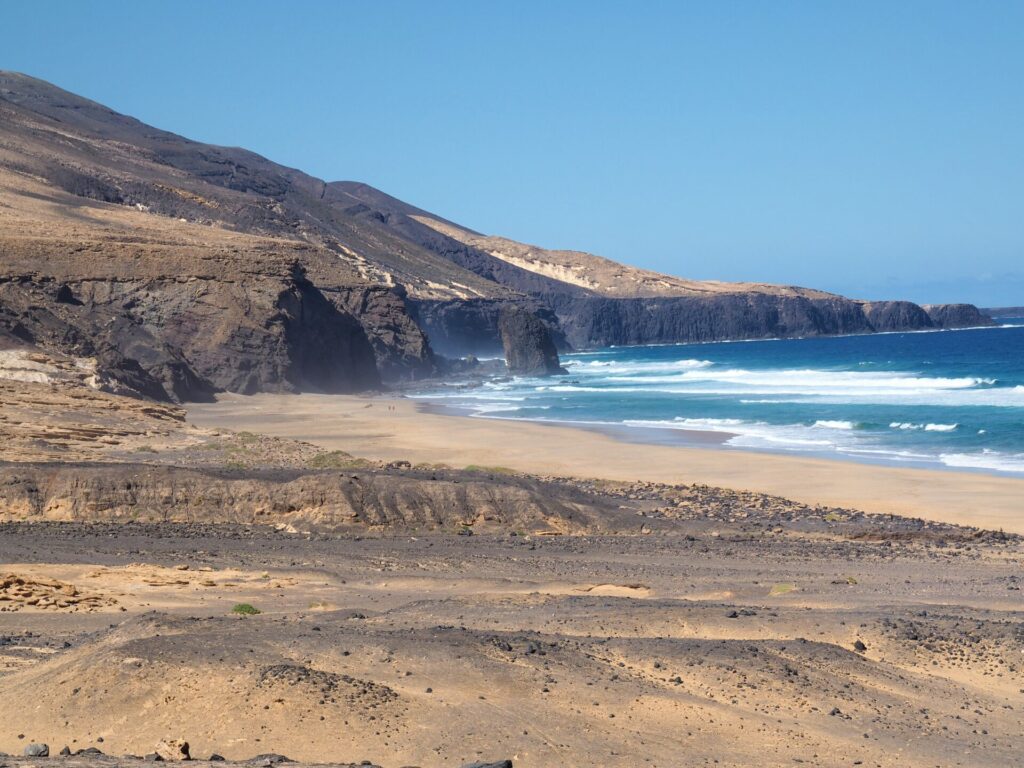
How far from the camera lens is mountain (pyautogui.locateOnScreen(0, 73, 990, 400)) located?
54312 mm

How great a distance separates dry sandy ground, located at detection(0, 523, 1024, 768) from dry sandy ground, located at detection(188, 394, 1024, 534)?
1050 centimetres

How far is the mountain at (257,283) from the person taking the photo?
54312 mm

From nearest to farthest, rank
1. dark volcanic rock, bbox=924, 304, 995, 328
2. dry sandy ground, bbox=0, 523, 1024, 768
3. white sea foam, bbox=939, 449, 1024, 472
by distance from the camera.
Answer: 1. dry sandy ground, bbox=0, 523, 1024, 768
2. white sea foam, bbox=939, 449, 1024, 472
3. dark volcanic rock, bbox=924, 304, 995, 328

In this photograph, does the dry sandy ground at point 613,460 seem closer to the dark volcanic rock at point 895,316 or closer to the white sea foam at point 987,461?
the white sea foam at point 987,461

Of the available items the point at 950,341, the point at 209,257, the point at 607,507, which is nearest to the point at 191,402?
the point at 209,257

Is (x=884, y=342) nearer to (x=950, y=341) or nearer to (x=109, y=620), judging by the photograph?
(x=950, y=341)

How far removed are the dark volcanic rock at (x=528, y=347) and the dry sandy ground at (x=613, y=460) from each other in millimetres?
34699

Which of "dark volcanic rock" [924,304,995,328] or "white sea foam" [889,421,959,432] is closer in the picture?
"white sea foam" [889,421,959,432]

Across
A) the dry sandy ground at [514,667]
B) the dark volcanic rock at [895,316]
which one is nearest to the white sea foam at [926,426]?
the dry sandy ground at [514,667]

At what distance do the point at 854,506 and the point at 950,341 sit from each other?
104387 millimetres

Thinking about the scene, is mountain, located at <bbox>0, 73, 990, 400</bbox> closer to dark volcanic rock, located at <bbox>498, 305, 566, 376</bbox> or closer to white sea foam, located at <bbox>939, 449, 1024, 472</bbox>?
dark volcanic rock, located at <bbox>498, 305, 566, 376</bbox>

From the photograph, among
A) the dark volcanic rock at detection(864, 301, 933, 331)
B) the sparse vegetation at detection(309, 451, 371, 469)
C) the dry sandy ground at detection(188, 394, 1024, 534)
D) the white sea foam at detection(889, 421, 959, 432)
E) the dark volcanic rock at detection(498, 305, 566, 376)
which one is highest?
the dark volcanic rock at detection(864, 301, 933, 331)

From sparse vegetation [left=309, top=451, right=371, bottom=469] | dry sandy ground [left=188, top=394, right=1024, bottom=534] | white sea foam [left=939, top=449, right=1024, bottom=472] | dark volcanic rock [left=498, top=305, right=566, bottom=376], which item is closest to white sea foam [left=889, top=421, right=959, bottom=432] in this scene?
white sea foam [left=939, top=449, right=1024, bottom=472]

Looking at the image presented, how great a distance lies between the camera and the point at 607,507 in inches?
885
